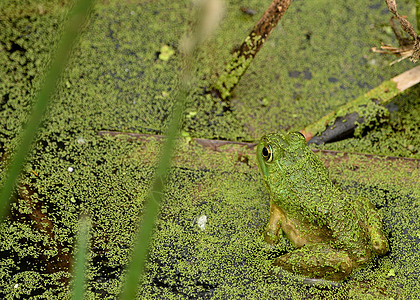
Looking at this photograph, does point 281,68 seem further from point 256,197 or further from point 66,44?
point 66,44

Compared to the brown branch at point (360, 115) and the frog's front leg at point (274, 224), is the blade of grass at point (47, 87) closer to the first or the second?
the frog's front leg at point (274, 224)

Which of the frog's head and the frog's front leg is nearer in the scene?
the frog's head

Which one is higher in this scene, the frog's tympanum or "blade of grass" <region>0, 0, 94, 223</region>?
the frog's tympanum

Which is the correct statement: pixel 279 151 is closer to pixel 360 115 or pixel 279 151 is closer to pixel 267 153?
pixel 267 153

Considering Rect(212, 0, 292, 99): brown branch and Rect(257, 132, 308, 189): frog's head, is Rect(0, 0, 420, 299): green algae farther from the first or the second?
Rect(257, 132, 308, 189): frog's head

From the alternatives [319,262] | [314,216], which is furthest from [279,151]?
[319,262]

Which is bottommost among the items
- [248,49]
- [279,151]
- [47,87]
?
[47,87]

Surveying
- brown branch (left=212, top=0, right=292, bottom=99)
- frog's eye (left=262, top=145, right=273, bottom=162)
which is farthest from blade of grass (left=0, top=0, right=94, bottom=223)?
brown branch (left=212, top=0, right=292, bottom=99)

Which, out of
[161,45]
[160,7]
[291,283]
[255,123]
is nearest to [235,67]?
[255,123]

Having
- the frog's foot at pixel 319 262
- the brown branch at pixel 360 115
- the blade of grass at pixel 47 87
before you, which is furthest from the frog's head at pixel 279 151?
the blade of grass at pixel 47 87
